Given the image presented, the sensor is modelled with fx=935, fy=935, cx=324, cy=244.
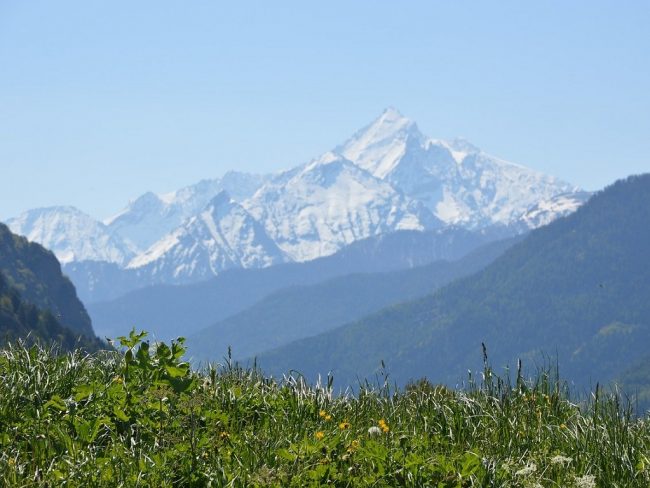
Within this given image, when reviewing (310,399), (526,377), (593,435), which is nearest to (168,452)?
(310,399)

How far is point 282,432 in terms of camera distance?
942 centimetres

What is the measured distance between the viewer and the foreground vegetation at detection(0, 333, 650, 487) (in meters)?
8.07

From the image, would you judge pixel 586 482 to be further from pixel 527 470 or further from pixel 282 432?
pixel 282 432

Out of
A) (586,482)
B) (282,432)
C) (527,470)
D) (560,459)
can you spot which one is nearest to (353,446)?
(282,432)

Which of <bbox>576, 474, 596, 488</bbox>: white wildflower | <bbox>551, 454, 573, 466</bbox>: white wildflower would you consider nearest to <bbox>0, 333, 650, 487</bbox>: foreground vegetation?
<bbox>551, 454, 573, 466</bbox>: white wildflower

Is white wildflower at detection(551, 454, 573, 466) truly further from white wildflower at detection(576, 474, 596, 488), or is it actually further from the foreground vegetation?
white wildflower at detection(576, 474, 596, 488)

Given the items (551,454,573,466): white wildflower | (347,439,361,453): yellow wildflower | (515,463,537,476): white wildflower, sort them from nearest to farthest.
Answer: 1. (515,463,537,476): white wildflower
2. (551,454,573,466): white wildflower
3. (347,439,361,453): yellow wildflower

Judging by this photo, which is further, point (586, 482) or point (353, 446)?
point (353, 446)

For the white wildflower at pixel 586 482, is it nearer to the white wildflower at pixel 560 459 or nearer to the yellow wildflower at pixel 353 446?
the white wildflower at pixel 560 459

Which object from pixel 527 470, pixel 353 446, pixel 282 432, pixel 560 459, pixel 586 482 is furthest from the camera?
pixel 282 432

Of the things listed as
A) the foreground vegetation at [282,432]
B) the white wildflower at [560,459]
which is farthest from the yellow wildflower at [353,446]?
the white wildflower at [560,459]

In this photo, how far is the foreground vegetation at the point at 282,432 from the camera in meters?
8.07

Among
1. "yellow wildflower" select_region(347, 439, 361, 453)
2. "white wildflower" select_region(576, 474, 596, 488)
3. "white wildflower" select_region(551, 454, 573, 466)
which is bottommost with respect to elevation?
"white wildflower" select_region(576, 474, 596, 488)

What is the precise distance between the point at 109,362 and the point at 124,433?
98.8 inches
